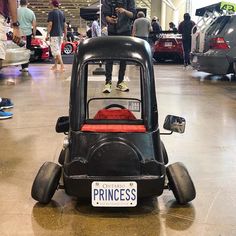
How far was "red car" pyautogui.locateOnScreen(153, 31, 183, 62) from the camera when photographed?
43.4ft

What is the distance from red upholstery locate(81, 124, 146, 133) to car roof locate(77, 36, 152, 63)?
0.37 meters

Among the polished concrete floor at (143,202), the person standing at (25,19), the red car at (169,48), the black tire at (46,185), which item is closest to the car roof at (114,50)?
the black tire at (46,185)

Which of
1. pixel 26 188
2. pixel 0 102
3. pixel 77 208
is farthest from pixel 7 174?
pixel 0 102

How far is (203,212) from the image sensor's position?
2.40 meters

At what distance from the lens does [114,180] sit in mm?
2246

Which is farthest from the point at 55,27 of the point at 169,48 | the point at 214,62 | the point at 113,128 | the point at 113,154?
the point at 113,154

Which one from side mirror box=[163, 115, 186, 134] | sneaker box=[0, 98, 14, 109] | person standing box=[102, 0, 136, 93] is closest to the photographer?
side mirror box=[163, 115, 186, 134]

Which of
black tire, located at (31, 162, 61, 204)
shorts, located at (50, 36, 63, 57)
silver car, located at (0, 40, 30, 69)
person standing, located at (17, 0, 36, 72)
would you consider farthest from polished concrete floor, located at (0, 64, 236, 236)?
person standing, located at (17, 0, 36, 72)

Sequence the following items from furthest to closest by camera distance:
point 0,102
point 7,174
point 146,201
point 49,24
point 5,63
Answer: point 49,24 → point 5,63 → point 0,102 → point 7,174 → point 146,201

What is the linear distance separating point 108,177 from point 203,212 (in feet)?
1.87

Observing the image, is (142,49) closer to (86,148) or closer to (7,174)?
(86,148)

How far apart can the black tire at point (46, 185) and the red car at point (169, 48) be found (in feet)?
36.8

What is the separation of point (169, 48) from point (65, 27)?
141 inches

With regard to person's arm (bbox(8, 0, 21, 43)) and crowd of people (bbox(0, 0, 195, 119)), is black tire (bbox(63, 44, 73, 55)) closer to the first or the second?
crowd of people (bbox(0, 0, 195, 119))
